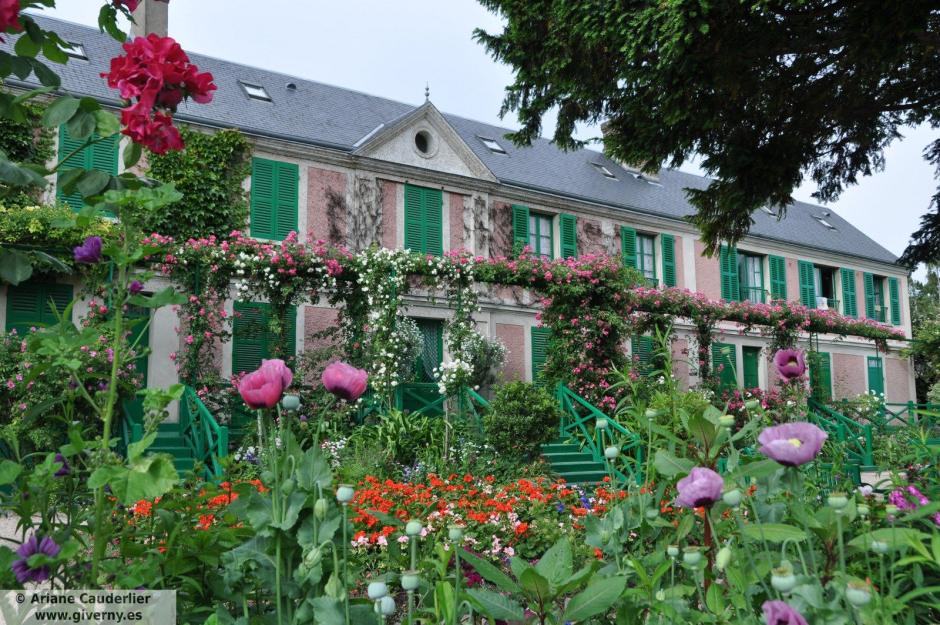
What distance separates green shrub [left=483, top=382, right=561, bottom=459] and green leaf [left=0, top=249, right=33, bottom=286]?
6576 mm

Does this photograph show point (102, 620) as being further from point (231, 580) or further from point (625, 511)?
point (625, 511)

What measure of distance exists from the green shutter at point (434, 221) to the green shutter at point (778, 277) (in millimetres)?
9292

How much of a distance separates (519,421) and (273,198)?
20.2ft

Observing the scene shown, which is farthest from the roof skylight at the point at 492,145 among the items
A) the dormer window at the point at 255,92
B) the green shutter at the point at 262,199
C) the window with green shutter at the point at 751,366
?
the window with green shutter at the point at 751,366

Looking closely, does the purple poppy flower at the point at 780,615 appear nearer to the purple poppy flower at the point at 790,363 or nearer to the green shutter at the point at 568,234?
the purple poppy flower at the point at 790,363

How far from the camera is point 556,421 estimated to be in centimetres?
823

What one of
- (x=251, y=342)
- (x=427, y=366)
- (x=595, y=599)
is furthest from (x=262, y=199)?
(x=595, y=599)

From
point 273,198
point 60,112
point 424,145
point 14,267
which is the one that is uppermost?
point 424,145

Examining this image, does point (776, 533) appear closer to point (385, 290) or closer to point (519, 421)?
point (519, 421)

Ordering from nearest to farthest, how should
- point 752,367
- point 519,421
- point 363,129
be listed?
point 519,421 < point 363,129 < point 752,367

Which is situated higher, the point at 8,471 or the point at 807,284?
the point at 807,284

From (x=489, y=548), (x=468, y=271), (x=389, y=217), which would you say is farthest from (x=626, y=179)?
(x=489, y=548)

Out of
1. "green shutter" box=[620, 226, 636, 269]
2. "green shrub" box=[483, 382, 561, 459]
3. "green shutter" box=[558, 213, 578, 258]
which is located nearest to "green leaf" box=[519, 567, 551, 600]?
"green shrub" box=[483, 382, 561, 459]

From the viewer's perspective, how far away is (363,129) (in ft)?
44.4
